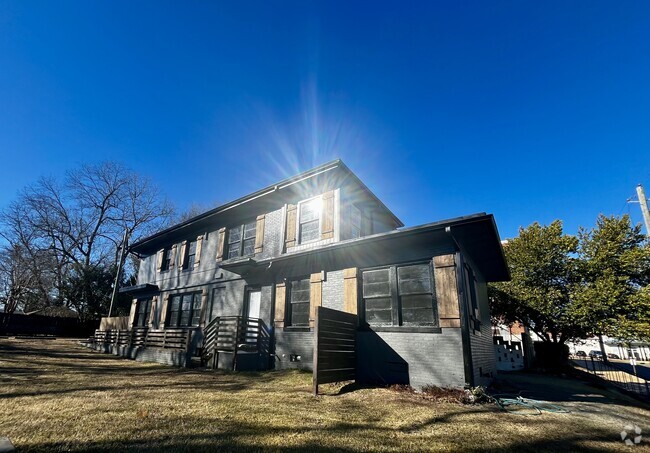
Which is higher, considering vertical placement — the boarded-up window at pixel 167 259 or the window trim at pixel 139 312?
the boarded-up window at pixel 167 259

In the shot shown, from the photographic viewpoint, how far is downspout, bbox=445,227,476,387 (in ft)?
23.5

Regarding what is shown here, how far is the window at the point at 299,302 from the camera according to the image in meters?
10.7

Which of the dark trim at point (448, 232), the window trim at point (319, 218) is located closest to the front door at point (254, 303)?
the dark trim at point (448, 232)

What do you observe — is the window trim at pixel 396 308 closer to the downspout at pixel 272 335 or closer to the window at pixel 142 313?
the downspout at pixel 272 335

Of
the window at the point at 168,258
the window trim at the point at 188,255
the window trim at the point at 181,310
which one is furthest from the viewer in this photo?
the window at the point at 168,258

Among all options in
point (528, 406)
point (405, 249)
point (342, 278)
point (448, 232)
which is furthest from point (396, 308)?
point (528, 406)

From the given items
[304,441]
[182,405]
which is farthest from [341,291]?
[304,441]

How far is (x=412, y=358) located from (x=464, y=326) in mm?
1520

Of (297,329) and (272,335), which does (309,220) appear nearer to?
(297,329)

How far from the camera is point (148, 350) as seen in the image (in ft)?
42.0

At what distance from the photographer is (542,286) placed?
17906 mm

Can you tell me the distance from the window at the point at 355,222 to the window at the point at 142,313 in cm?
1298

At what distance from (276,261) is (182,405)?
6.38 meters

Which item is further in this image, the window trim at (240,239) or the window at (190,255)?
the window at (190,255)
